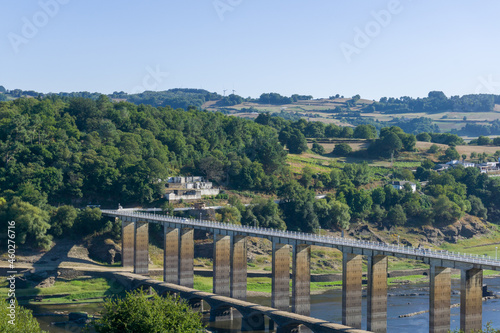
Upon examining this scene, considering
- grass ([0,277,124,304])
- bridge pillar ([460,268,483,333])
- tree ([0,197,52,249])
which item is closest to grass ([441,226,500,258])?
grass ([0,277,124,304])

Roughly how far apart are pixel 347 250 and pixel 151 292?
35.3m

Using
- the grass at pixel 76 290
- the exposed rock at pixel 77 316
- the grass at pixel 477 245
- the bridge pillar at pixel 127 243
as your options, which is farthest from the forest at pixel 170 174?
the exposed rock at pixel 77 316

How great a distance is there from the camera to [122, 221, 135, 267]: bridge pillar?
117 metres

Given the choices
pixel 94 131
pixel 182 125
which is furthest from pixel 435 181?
pixel 94 131

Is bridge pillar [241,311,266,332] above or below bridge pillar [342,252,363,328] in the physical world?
below

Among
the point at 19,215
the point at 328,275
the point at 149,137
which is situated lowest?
the point at 328,275

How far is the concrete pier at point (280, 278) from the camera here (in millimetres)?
90250

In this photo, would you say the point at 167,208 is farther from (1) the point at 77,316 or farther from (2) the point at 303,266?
(2) the point at 303,266

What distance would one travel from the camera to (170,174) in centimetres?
15225

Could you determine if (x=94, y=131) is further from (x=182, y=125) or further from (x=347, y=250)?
(x=347, y=250)

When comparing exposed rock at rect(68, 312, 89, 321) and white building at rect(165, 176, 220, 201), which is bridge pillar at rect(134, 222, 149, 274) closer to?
exposed rock at rect(68, 312, 89, 321)

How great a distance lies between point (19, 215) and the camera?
387 feet

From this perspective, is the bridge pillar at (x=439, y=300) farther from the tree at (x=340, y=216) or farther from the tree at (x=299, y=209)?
the tree at (x=340, y=216)

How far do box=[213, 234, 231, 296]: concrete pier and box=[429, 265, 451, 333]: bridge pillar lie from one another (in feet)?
109
